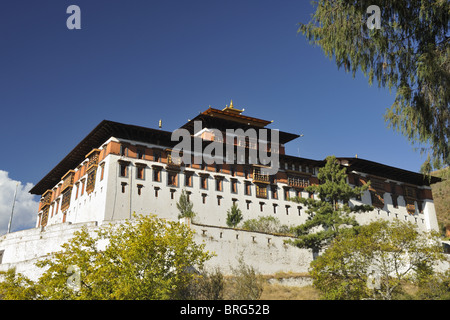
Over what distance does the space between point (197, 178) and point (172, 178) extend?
10.1ft

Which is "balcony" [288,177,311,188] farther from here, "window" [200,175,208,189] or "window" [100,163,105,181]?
"window" [100,163,105,181]

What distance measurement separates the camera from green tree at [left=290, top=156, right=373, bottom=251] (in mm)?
42844

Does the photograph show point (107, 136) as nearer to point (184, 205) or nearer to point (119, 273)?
point (184, 205)

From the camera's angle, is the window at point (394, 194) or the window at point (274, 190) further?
the window at point (394, 194)

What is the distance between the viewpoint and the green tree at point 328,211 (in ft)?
141

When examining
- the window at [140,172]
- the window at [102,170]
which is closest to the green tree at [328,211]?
the window at [140,172]

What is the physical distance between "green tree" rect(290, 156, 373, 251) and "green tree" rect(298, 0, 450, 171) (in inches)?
926

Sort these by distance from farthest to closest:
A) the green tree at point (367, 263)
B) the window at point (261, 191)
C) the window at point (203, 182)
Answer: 1. the window at point (261, 191)
2. the window at point (203, 182)
3. the green tree at point (367, 263)

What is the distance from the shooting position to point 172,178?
165 feet

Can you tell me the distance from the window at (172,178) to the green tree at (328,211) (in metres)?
13.4

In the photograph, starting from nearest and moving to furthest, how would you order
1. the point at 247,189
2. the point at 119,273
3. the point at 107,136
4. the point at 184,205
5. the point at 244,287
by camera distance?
1. the point at 119,273
2. the point at 244,287
3. the point at 184,205
4. the point at 107,136
5. the point at 247,189

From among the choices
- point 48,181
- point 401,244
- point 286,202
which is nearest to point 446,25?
point 401,244

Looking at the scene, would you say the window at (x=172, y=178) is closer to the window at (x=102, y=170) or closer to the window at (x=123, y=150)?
the window at (x=123, y=150)

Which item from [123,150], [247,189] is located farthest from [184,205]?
[247,189]
